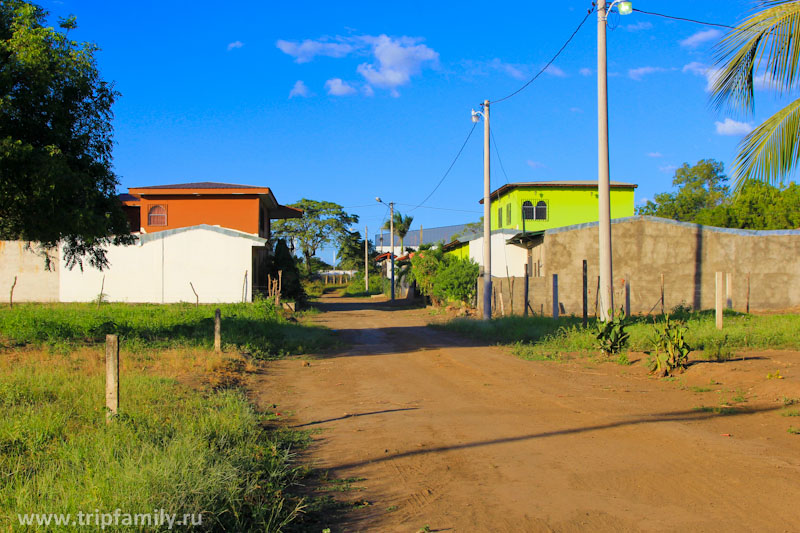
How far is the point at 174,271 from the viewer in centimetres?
2838

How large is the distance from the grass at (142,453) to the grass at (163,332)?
4.58 meters

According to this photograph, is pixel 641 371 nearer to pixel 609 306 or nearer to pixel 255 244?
pixel 609 306

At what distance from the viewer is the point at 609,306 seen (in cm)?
1291

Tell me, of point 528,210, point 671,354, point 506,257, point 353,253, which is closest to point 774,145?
point 671,354

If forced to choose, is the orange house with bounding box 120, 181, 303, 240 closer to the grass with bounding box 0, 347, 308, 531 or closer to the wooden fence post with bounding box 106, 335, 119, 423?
the grass with bounding box 0, 347, 308, 531

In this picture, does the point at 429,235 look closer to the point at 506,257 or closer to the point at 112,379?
the point at 506,257

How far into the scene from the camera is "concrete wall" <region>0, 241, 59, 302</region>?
27.6 m

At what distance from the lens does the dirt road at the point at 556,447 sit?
4266 millimetres

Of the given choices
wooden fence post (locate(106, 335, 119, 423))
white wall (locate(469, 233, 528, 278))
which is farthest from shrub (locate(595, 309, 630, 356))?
white wall (locate(469, 233, 528, 278))

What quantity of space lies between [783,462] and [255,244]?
25214 mm

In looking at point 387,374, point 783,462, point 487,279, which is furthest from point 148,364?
point 487,279

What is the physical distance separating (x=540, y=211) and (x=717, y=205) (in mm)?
17687

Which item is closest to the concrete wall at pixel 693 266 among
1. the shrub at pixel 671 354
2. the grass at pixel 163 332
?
the grass at pixel 163 332

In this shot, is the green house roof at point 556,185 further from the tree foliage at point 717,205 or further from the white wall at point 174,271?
the white wall at point 174,271
